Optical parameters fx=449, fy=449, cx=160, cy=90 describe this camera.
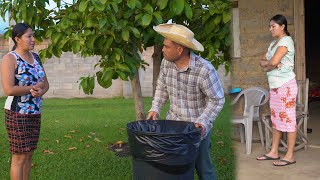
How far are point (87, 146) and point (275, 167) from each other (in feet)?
7.84

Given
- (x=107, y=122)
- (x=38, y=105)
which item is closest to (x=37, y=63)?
(x=38, y=105)

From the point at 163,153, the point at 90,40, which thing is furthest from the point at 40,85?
the point at 163,153

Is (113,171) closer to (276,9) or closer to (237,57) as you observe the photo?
(237,57)

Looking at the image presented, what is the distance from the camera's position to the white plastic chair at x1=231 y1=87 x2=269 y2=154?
4.40 metres

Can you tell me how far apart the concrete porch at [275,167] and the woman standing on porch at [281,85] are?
3.7 inches

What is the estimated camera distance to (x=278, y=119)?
418cm

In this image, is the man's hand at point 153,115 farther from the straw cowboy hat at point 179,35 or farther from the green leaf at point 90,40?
the green leaf at point 90,40

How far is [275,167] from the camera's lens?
3.99 m

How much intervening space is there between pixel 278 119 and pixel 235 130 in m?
0.87

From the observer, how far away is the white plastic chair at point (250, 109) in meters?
4.40

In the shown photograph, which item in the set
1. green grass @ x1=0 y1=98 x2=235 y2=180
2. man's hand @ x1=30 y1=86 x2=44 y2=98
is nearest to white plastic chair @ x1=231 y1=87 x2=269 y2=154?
green grass @ x1=0 y1=98 x2=235 y2=180

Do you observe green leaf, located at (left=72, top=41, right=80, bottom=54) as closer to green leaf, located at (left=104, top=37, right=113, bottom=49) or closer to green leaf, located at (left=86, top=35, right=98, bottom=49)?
green leaf, located at (left=86, top=35, right=98, bottom=49)

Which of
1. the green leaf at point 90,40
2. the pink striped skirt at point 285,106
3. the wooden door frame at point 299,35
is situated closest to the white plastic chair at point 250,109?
the pink striped skirt at point 285,106

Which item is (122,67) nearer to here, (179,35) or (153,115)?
(153,115)
